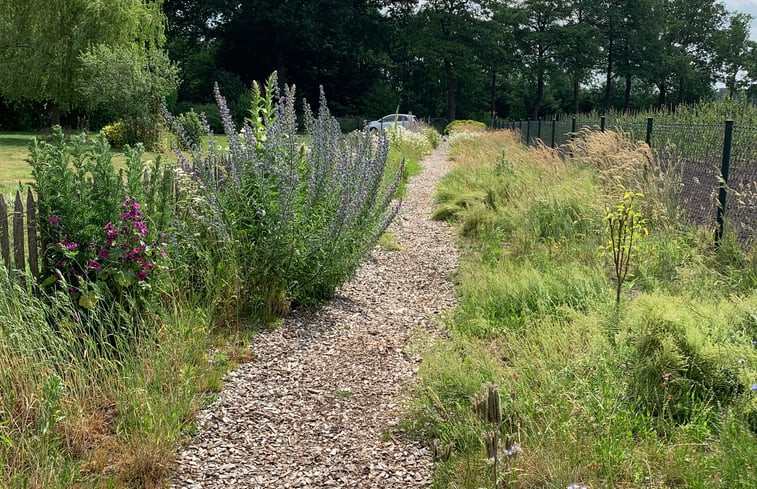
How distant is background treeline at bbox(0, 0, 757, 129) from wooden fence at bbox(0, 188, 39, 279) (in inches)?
1152

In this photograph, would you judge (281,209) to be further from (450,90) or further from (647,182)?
(450,90)

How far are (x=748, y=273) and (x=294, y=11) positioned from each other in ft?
127

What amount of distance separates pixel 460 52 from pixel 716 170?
39739 millimetres

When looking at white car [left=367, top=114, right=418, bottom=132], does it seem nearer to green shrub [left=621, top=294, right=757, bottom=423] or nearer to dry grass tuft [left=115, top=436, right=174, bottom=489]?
green shrub [left=621, top=294, right=757, bottom=423]

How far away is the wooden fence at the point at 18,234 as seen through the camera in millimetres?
3629

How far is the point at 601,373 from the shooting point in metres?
3.28

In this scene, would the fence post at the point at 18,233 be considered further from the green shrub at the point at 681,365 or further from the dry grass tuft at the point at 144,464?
the green shrub at the point at 681,365

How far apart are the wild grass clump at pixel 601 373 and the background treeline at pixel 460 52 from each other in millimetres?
29460

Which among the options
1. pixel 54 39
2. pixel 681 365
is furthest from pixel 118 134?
pixel 681 365

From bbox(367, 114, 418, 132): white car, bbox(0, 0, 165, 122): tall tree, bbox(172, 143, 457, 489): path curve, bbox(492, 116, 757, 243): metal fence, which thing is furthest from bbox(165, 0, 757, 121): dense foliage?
bbox(172, 143, 457, 489): path curve

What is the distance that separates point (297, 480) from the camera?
290 cm

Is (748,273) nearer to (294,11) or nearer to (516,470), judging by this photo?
(516,470)

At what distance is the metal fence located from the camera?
6207 mm

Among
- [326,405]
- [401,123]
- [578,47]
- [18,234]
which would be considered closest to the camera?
[326,405]
